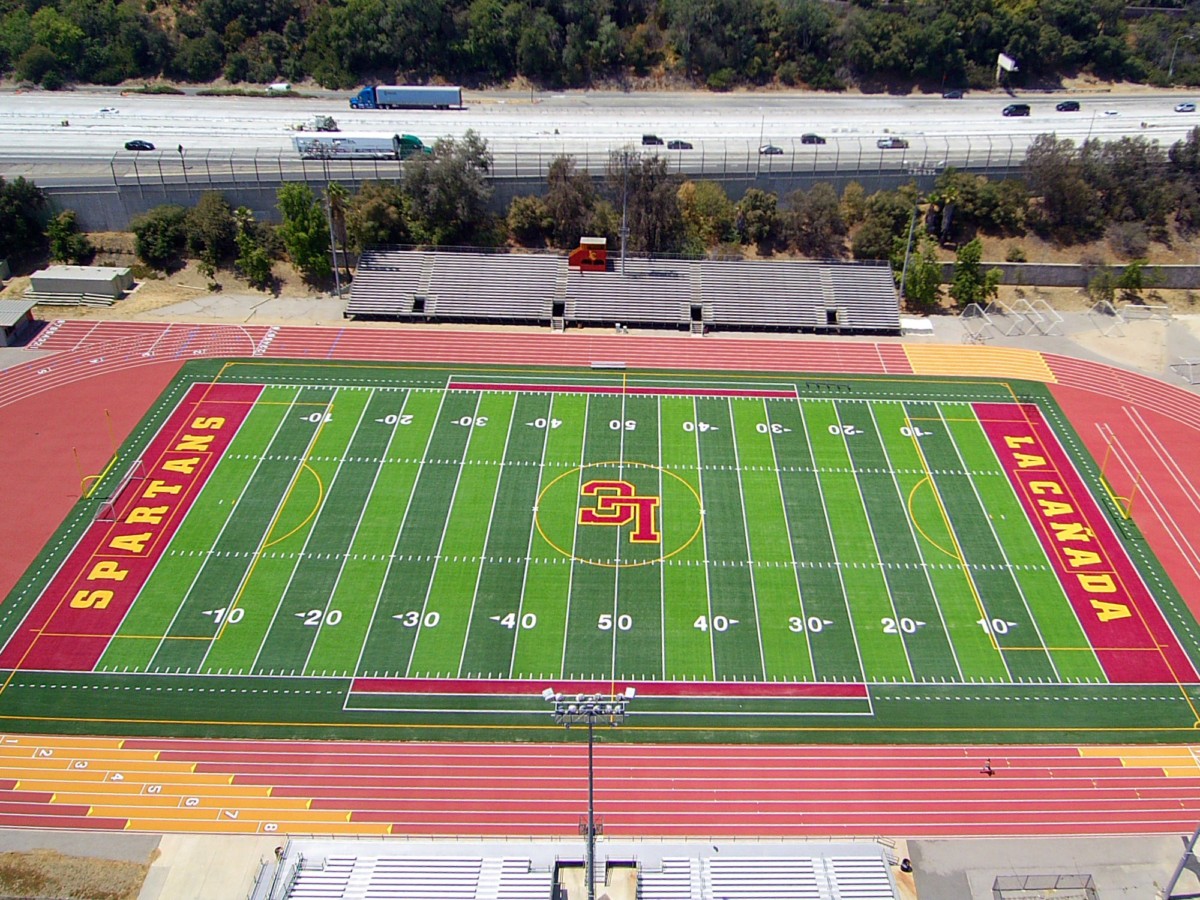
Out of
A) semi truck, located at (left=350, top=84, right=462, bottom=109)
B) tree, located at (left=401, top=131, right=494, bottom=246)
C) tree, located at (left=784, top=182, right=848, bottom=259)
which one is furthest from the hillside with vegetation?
tree, located at (left=401, top=131, right=494, bottom=246)

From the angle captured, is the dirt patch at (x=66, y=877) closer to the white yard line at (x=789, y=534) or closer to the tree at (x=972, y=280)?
the white yard line at (x=789, y=534)

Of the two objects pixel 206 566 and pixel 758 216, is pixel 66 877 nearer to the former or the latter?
pixel 206 566

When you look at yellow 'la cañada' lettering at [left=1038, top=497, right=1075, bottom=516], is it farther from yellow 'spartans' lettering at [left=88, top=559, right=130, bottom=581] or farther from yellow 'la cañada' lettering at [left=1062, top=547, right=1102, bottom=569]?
yellow 'spartans' lettering at [left=88, top=559, right=130, bottom=581]

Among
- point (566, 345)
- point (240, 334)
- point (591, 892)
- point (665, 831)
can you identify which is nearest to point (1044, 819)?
point (665, 831)

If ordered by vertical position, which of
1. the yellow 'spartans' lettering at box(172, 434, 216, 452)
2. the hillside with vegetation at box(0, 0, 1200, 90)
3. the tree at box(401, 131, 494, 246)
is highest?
the hillside with vegetation at box(0, 0, 1200, 90)

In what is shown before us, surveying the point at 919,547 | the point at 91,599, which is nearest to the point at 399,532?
the point at 91,599

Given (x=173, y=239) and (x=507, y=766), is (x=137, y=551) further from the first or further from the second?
(x=173, y=239)

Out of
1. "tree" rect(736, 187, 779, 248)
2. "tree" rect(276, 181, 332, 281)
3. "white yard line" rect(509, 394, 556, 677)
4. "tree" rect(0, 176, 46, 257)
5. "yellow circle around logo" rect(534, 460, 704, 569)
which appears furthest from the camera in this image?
"tree" rect(736, 187, 779, 248)

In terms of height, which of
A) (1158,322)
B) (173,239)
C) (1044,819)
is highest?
(173,239)

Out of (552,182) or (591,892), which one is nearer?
(591,892)
